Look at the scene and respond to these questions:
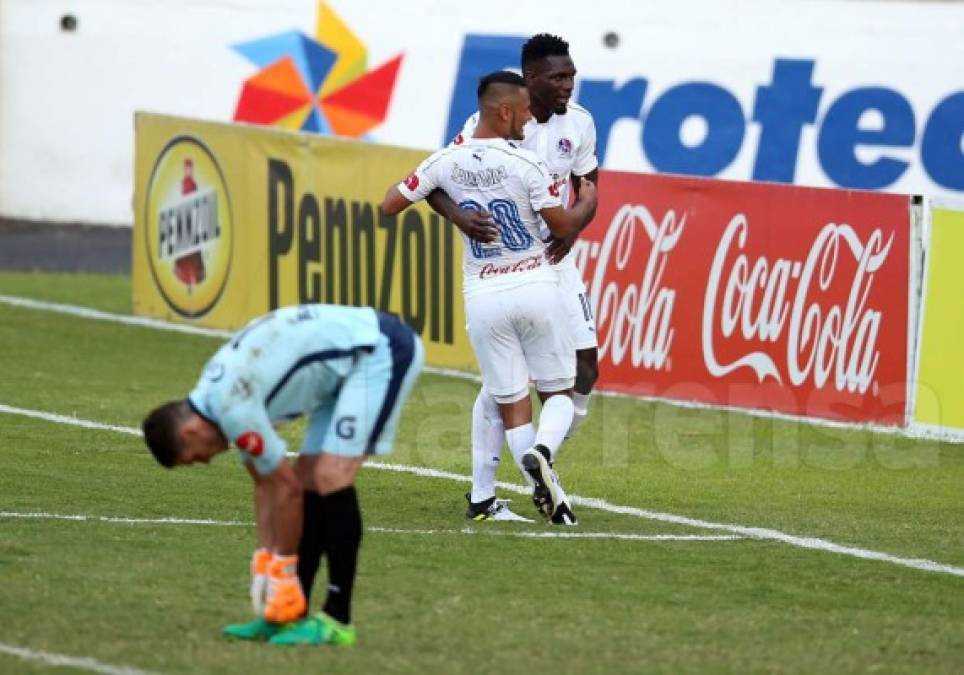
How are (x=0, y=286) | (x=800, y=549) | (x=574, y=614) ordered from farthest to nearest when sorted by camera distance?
1. (x=0, y=286)
2. (x=800, y=549)
3. (x=574, y=614)

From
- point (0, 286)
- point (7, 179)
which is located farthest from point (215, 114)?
point (0, 286)

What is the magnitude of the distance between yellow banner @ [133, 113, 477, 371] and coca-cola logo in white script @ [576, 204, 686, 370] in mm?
1210

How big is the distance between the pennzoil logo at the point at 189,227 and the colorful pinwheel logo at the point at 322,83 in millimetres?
6256

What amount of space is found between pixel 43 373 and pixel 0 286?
6.16 metres

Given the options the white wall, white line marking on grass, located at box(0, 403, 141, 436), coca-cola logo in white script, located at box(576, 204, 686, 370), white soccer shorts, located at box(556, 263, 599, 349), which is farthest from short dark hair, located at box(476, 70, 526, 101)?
the white wall

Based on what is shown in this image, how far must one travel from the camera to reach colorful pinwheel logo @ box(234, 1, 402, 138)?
86.9 ft

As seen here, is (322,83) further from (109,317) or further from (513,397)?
(513,397)

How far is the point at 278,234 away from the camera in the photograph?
19.1 meters

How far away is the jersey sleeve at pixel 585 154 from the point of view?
37.4 ft

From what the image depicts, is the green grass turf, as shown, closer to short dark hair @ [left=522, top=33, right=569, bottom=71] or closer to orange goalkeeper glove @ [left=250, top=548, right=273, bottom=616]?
orange goalkeeper glove @ [left=250, top=548, right=273, bottom=616]

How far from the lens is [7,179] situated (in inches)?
1086

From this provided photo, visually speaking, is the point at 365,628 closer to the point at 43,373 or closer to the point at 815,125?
the point at 43,373

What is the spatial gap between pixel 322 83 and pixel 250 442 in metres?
19.1

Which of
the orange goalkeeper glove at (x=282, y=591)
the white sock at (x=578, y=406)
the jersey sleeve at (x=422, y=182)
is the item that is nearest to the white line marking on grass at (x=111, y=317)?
the white sock at (x=578, y=406)
